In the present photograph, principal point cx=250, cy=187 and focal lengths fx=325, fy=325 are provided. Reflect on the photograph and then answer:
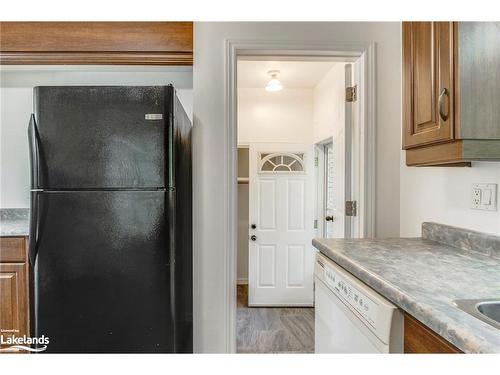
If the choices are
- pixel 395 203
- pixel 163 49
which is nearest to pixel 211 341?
pixel 395 203

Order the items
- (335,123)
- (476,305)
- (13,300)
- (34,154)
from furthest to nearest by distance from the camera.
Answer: (335,123) → (13,300) → (34,154) → (476,305)

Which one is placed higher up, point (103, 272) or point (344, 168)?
point (344, 168)

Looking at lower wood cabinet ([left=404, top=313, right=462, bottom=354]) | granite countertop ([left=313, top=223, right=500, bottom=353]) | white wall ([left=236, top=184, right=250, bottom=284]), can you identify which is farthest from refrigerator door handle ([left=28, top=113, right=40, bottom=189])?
white wall ([left=236, top=184, right=250, bottom=284])

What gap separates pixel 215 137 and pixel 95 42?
2.82 feet

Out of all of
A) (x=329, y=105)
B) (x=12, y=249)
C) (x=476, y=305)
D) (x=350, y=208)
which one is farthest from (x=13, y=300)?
(x=329, y=105)

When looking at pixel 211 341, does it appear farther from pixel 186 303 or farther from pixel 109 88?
pixel 109 88

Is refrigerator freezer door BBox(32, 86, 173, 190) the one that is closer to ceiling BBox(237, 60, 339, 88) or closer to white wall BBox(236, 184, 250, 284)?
ceiling BBox(237, 60, 339, 88)

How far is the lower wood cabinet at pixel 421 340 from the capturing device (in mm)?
730

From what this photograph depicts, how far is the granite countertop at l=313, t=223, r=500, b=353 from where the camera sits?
677mm

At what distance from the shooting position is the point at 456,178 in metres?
1.45

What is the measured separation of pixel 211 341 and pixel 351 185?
→ 1235mm

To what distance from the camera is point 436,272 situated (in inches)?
41.3

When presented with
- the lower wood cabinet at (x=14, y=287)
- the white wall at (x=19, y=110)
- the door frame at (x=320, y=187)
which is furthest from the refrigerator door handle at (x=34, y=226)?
the door frame at (x=320, y=187)

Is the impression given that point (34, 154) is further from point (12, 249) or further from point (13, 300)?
point (13, 300)
